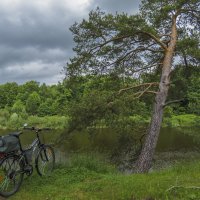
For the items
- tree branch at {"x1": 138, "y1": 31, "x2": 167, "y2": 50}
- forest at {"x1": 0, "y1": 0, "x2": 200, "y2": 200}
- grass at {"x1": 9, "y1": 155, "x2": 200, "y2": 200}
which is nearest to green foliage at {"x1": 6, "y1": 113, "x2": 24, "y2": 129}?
forest at {"x1": 0, "y1": 0, "x2": 200, "y2": 200}

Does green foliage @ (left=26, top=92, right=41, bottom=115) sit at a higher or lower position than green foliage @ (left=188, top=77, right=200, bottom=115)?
higher

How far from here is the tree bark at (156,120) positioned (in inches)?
430

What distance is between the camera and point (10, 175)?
6840 millimetres

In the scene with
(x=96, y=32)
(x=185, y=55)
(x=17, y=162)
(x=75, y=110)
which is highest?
(x=96, y=32)

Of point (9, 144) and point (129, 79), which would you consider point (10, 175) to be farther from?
point (129, 79)

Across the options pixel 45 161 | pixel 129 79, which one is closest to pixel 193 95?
pixel 129 79

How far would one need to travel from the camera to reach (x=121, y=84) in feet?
45.0

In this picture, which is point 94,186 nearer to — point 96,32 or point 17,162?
point 17,162

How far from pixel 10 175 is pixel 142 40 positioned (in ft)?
26.9

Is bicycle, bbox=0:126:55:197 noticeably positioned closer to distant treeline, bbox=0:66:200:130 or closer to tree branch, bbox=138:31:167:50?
distant treeline, bbox=0:66:200:130

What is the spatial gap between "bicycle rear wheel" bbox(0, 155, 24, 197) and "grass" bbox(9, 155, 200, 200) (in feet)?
0.53

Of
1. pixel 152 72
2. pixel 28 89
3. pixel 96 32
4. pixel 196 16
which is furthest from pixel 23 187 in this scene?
pixel 28 89

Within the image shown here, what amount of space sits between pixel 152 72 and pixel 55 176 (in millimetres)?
7549

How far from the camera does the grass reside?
6160 millimetres
